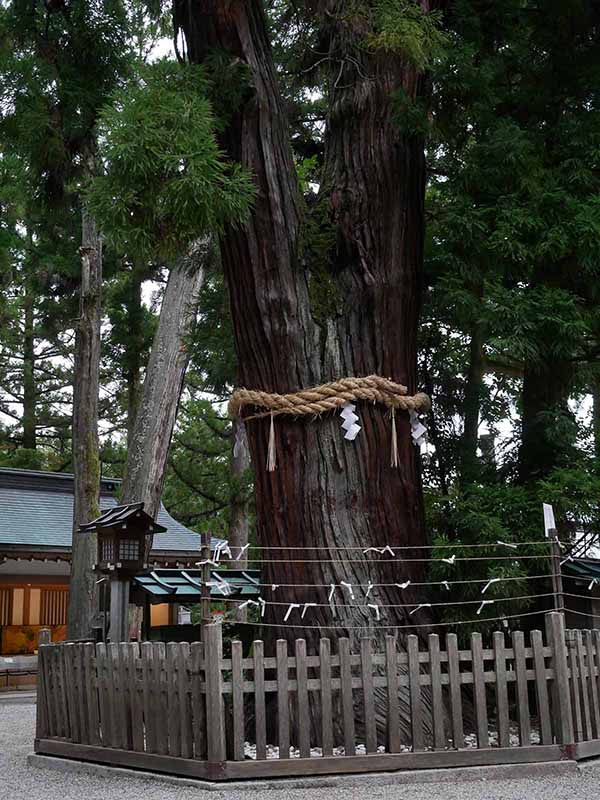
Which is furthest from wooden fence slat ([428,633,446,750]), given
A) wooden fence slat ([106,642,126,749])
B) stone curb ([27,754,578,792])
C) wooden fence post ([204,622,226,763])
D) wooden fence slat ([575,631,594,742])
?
wooden fence slat ([106,642,126,749])

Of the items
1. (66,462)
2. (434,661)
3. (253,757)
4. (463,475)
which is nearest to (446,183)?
(463,475)

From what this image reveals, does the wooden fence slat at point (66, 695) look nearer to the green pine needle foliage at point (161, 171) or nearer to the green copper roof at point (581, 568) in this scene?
the green pine needle foliage at point (161, 171)

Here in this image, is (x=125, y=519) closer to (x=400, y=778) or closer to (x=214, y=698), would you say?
(x=214, y=698)

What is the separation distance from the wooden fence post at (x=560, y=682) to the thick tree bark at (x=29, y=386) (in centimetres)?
2066

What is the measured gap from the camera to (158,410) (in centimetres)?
1304

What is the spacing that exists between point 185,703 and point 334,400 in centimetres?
221

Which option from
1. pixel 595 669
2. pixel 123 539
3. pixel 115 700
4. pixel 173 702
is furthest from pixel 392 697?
pixel 123 539

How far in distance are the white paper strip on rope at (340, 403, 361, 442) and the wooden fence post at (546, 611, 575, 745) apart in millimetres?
1749

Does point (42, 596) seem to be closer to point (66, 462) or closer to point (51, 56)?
point (66, 462)

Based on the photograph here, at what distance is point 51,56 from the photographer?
26.8 ft

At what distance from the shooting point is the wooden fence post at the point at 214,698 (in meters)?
5.00

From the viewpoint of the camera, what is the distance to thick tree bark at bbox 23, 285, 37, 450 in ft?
79.3

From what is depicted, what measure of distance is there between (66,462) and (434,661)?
70.2ft

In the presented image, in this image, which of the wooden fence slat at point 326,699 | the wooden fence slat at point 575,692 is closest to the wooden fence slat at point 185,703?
the wooden fence slat at point 326,699
